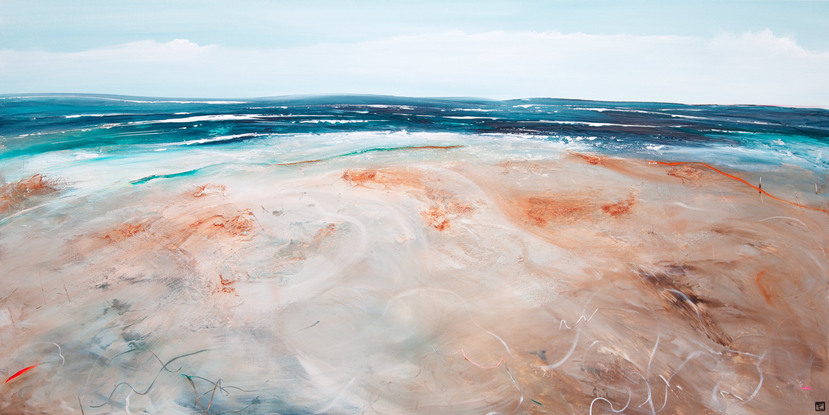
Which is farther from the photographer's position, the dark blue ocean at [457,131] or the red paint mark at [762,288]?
the dark blue ocean at [457,131]

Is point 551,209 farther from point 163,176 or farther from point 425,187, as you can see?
point 163,176

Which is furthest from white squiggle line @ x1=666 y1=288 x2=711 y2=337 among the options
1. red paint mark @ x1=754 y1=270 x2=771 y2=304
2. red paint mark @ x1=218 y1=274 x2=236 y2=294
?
red paint mark @ x1=218 y1=274 x2=236 y2=294

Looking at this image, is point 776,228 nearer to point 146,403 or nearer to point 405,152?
point 405,152

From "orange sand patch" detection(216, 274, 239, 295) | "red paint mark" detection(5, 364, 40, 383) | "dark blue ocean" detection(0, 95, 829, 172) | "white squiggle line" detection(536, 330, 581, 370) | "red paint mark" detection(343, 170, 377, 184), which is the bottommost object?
"red paint mark" detection(5, 364, 40, 383)

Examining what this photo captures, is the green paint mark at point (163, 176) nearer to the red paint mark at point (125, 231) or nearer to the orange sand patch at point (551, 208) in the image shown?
the red paint mark at point (125, 231)

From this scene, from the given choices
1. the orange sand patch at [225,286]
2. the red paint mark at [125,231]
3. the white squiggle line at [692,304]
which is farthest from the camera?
the red paint mark at [125,231]

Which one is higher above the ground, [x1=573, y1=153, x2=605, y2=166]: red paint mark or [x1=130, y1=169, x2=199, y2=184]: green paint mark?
[x1=573, y1=153, x2=605, y2=166]: red paint mark

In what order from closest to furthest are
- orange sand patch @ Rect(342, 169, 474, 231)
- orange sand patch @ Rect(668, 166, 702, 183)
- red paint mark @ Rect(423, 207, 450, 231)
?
red paint mark @ Rect(423, 207, 450, 231) → orange sand patch @ Rect(342, 169, 474, 231) → orange sand patch @ Rect(668, 166, 702, 183)

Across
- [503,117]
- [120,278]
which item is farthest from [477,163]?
[503,117]

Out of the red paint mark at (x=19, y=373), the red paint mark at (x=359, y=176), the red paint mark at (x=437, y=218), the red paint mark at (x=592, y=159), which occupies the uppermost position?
the red paint mark at (x=592, y=159)

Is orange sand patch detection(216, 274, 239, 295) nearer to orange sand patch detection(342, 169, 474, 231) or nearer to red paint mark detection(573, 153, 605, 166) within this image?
orange sand patch detection(342, 169, 474, 231)

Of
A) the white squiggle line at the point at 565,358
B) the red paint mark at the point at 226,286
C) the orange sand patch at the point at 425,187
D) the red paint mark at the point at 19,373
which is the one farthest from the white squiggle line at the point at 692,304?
the red paint mark at the point at 19,373
